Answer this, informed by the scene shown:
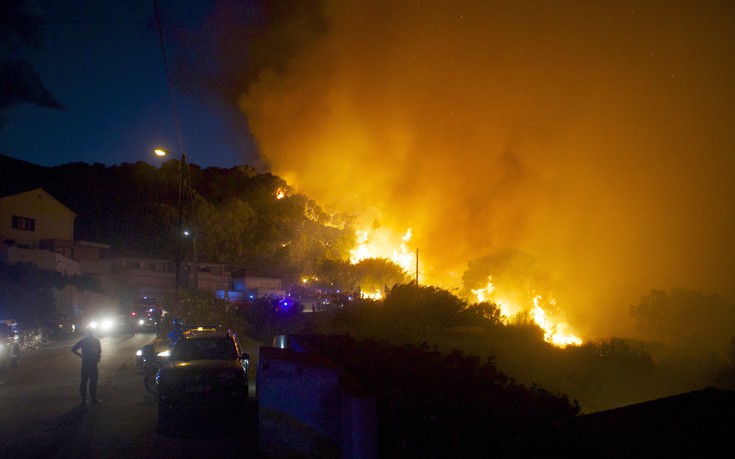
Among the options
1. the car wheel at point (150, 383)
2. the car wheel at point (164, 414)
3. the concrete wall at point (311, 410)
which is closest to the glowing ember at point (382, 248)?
the car wheel at point (150, 383)

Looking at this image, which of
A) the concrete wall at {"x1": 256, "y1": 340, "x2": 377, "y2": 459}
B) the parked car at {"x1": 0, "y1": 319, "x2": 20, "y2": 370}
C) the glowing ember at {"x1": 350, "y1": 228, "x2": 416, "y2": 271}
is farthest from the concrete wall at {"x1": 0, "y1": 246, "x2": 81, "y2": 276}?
the concrete wall at {"x1": 256, "y1": 340, "x2": 377, "y2": 459}

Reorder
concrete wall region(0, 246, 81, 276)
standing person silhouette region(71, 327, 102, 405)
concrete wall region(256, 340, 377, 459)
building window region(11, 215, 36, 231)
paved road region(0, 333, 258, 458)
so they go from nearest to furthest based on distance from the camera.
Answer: concrete wall region(256, 340, 377, 459) → paved road region(0, 333, 258, 458) → standing person silhouette region(71, 327, 102, 405) → concrete wall region(0, 246, 81, 276) → building window region(11, 215, 36, 231)

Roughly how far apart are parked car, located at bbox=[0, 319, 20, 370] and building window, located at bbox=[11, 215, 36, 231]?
27859 mm

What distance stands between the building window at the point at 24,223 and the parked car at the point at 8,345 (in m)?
27.9

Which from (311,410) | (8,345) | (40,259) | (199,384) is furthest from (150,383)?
(40,259)

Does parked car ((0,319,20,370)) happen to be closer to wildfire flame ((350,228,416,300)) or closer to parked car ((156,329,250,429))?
parked car ((156,329,250,429))

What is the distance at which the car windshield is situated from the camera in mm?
11523

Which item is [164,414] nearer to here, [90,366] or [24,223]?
[90,366]

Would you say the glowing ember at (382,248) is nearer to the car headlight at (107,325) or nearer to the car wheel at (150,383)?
the car headlight at (107,325)

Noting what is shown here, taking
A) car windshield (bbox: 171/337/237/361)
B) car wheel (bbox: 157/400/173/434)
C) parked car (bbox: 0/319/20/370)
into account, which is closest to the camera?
car wheel (bbox: 157/400/173/434)

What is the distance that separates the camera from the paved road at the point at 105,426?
837 centimetres

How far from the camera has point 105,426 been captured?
10008mm

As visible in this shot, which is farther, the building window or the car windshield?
the building window

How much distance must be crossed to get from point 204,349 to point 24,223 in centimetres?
4041
